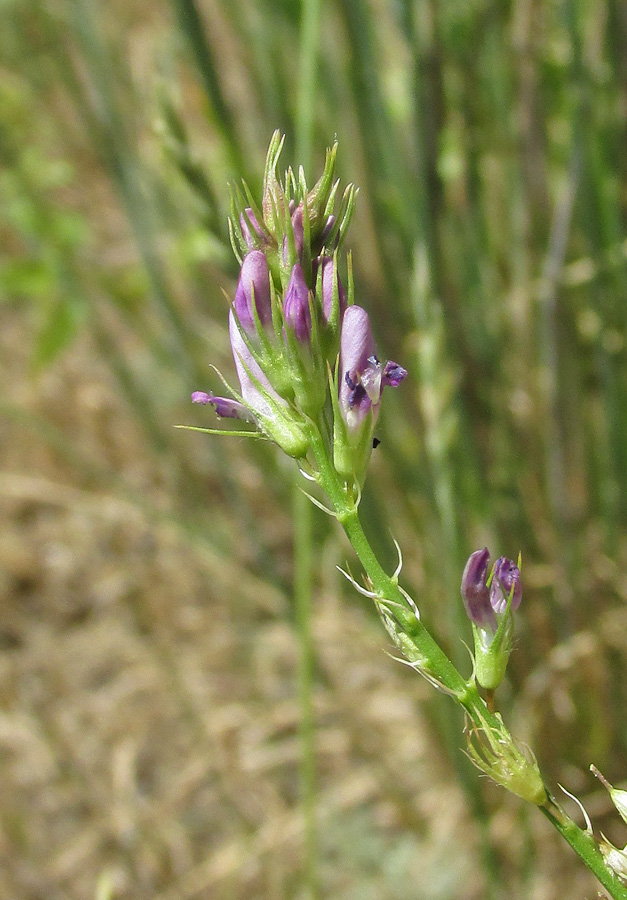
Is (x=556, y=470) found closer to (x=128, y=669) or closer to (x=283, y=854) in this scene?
(x=283, y=854)

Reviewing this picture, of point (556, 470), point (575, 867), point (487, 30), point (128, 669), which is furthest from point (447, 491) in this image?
point (128, 669)

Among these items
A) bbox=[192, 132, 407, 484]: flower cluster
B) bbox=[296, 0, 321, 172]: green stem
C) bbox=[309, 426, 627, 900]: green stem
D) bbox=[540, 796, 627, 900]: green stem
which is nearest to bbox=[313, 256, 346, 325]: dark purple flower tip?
bbox=[192, 132, 407, 484]: flower cluster

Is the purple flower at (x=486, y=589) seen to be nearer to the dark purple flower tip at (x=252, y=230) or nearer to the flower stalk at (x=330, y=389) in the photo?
the flower stalk at (x=330, y=389)

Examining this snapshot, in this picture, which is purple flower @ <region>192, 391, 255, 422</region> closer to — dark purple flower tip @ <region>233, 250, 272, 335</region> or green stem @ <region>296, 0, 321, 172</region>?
dark purple flower tip @ <region>233, 250, 272, 335</region>

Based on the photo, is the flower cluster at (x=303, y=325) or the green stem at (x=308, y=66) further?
the green stem at (x=308, y=66)

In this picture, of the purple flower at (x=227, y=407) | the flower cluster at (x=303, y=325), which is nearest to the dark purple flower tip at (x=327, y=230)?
the flower cluster at (x=303, y=325)

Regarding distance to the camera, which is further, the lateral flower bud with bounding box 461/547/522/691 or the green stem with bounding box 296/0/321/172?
the green stem with bounding box 296/0/321/172
